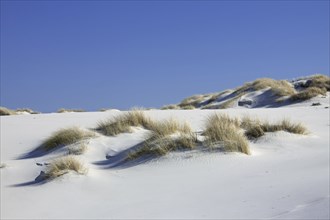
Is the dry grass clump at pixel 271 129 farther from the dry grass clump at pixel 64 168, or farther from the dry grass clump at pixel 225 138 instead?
the dry grass clump at pixel 64 168

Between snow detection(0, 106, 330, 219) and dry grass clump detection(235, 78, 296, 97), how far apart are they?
15.2 m

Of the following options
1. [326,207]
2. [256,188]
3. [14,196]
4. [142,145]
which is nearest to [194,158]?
[142,145]

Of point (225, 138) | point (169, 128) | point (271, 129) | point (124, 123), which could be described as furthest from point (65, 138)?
point (271, 129)

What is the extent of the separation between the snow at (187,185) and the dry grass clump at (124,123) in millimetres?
585

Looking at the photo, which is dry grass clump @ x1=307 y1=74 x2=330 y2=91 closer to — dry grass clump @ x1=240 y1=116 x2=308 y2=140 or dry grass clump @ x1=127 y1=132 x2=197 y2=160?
dry grass clump @ x1=240 y1=116 x2=308 y2=140

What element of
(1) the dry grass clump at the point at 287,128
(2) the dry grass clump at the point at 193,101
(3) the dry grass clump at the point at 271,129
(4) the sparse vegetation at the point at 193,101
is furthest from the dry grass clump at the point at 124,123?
(4) the sparse vegetation at the point at 193,101

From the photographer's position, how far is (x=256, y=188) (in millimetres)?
4980

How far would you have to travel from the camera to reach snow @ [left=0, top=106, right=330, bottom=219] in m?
4.34

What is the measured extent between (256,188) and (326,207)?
5.12 feet

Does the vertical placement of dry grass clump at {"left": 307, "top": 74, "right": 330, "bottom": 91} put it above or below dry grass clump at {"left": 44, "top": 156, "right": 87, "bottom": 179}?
above

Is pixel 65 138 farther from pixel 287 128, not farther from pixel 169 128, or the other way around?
pixel 287 128

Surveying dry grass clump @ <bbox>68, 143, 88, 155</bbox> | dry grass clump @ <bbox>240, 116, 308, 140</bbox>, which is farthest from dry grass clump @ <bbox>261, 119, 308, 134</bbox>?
dry grass clump @ <bbox>68, 143, 88, 155</bbox>

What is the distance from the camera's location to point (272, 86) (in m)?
25.3

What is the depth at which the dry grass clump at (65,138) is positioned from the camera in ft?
28.4
